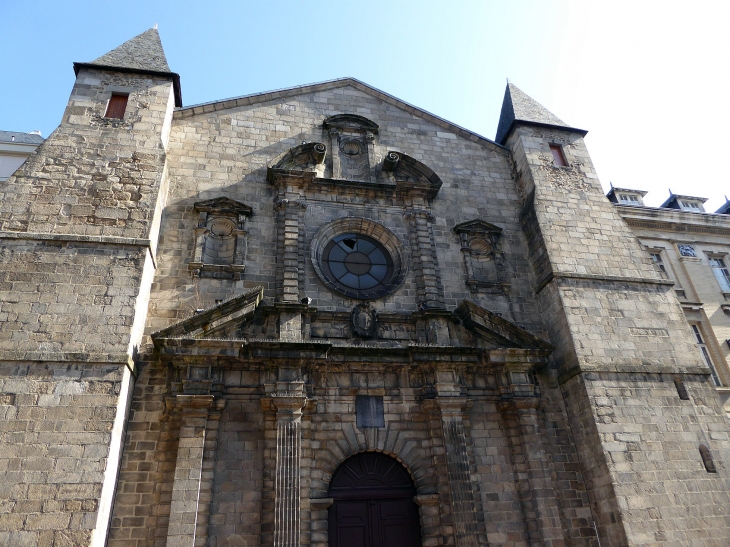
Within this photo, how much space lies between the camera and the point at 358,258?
10.6 meters

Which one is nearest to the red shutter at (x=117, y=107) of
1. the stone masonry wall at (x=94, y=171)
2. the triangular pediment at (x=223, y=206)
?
the stone masonry wall at (x=94, y=171)

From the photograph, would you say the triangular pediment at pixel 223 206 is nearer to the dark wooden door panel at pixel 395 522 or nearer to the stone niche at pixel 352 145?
the stone niche at pixel 352 145

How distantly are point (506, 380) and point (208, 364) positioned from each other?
5.20 meters

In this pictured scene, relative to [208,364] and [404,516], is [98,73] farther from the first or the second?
[404,516]

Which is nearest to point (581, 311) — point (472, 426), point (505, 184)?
point (472, 426)

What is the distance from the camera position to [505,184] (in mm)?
12422

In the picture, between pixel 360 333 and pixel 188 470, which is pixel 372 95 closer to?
pixel 360 333

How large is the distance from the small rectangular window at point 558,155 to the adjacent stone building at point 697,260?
266 cm

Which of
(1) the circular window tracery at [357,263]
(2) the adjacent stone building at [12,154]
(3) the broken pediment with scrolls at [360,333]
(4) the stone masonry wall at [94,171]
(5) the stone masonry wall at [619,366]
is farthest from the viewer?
(2) the adjacent stone building at [12,154]

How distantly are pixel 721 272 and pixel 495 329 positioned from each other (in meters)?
8.32

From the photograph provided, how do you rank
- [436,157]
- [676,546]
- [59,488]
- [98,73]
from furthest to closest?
1. [436,157]
2. [98,73]
3. [676,546]
4. [59,488]

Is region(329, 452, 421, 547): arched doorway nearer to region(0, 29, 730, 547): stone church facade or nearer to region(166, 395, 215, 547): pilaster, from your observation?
region(0, 29, 730, 547): stone church facade

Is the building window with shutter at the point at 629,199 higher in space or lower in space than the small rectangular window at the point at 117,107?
higher

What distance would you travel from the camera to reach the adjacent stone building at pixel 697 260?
13008 mm
